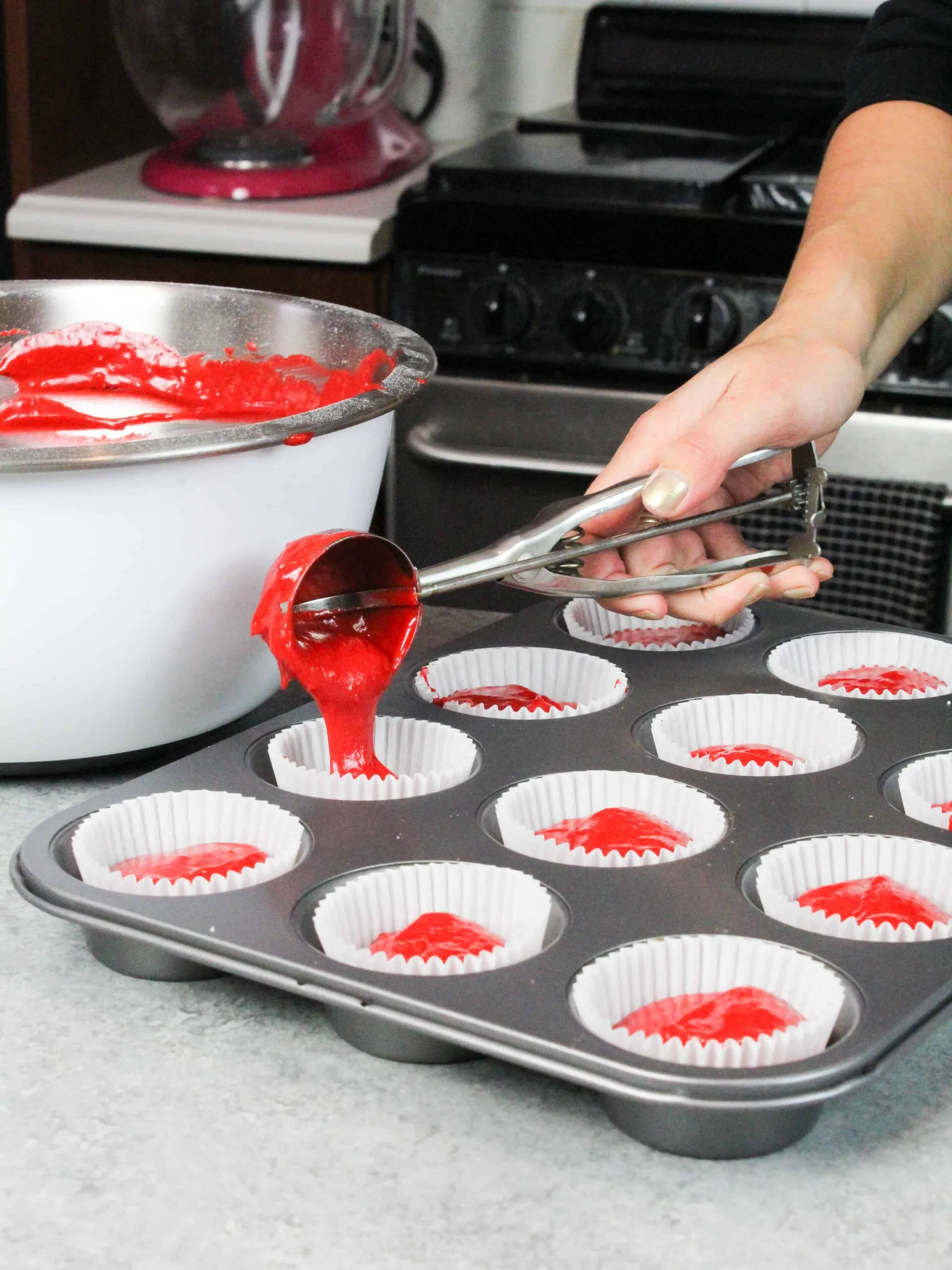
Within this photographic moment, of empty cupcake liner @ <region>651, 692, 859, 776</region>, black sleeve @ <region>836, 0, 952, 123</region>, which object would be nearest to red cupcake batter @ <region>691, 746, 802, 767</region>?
empty cupcake liner @ <region>651, 692, 859, 776</region>

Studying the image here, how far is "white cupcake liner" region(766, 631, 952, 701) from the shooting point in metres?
1.26

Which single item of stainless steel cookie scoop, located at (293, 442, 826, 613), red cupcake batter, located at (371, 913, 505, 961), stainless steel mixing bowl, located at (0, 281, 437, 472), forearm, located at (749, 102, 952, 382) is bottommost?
red cupcake batter, located at (371, 913, 505, 961)

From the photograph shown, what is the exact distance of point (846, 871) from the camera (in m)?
0.95

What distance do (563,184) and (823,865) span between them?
4.88ft

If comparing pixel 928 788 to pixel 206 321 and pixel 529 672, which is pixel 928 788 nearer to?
pixel 529 672

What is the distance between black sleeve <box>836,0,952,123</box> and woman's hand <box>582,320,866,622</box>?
1.15ft

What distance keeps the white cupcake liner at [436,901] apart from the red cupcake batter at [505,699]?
259 mm

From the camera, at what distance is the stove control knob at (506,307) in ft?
7.29

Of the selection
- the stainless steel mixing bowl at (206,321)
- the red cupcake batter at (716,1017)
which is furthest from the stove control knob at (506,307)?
the red cupcake batter at (716,1017)

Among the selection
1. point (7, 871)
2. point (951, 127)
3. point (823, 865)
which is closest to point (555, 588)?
point (823, 865)

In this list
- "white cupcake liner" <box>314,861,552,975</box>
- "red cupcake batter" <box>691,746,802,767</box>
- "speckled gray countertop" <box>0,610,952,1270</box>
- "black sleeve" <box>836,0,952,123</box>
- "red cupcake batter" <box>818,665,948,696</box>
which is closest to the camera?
"speckled gray countertop" <box>0,610,952,1270</box>

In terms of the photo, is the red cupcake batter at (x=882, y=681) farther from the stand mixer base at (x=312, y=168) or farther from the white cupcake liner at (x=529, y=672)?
the stand mixer base at (x=312, y=168)

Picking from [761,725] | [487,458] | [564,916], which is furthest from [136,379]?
[487,458]

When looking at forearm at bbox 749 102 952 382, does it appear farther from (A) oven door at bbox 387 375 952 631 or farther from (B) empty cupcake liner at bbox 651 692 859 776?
(A) oven door at bbox 387 375 952 631
